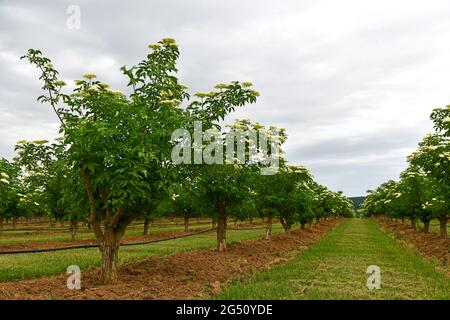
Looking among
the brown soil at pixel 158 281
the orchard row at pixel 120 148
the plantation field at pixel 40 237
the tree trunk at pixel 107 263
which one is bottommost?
the plantation field at pixel 40 237

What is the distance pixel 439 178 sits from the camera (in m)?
16.6

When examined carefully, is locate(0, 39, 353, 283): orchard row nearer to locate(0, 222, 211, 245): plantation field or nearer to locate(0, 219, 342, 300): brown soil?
locate(0, 219, 342, 300): brown soil

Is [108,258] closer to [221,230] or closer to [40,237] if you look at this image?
→ [221,230]

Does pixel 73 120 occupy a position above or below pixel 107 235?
above

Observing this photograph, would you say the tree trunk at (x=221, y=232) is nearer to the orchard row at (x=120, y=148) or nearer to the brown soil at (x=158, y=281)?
the brown soil at (x=158, y=281)

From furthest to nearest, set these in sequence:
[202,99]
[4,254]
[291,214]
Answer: [291,214]
[4,254]
[202,99]

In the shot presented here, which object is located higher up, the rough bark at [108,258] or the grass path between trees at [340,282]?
the rough bark at [108,258]

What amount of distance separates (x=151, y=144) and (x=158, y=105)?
1571mm

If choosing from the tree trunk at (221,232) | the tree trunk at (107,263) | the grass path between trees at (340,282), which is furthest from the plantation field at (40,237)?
the grass path between trees at (340,282)

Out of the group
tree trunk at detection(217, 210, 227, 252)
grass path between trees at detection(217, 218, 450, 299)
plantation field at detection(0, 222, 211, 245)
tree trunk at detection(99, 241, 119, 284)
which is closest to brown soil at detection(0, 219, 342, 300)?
tree trunk at detection(99, 241, 119, 284)

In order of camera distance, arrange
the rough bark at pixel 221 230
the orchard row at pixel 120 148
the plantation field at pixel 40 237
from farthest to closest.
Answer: the plantation field at pixel 40 237 → the rough bark at pixel 221 230 → the orchard row at pixel 120 148

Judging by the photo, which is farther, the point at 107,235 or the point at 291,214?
the point at 291,214
